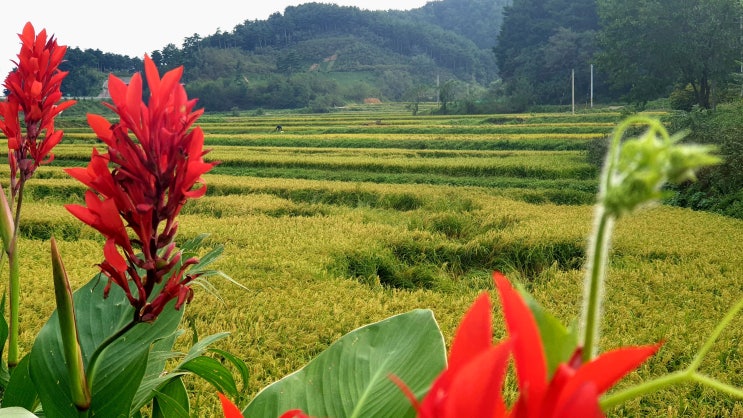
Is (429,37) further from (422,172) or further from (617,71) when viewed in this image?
(422,172)

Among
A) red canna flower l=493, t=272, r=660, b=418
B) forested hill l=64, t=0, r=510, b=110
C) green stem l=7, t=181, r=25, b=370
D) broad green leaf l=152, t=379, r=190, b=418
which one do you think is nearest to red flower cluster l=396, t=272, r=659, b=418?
red canna flower l=493, t=272, r=660, b=418

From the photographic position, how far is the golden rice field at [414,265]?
271cm

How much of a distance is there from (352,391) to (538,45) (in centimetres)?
3614

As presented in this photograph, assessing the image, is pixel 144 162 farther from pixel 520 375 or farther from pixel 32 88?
pixel 32 88

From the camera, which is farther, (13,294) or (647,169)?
(13,294)

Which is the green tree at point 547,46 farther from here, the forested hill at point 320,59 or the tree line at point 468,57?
the forested hill at point 320,59

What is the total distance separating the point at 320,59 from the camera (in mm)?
60531

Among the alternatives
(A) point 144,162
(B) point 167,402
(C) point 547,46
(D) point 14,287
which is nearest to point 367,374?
(A) point 144,162

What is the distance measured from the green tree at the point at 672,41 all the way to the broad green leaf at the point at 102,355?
15320mm

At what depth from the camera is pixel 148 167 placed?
1.64ft

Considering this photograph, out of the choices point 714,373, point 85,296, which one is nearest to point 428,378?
point 85,296

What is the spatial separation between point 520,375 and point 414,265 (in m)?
4.32

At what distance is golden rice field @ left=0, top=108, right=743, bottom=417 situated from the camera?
2705 mm

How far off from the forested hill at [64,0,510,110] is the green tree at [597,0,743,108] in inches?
1034
